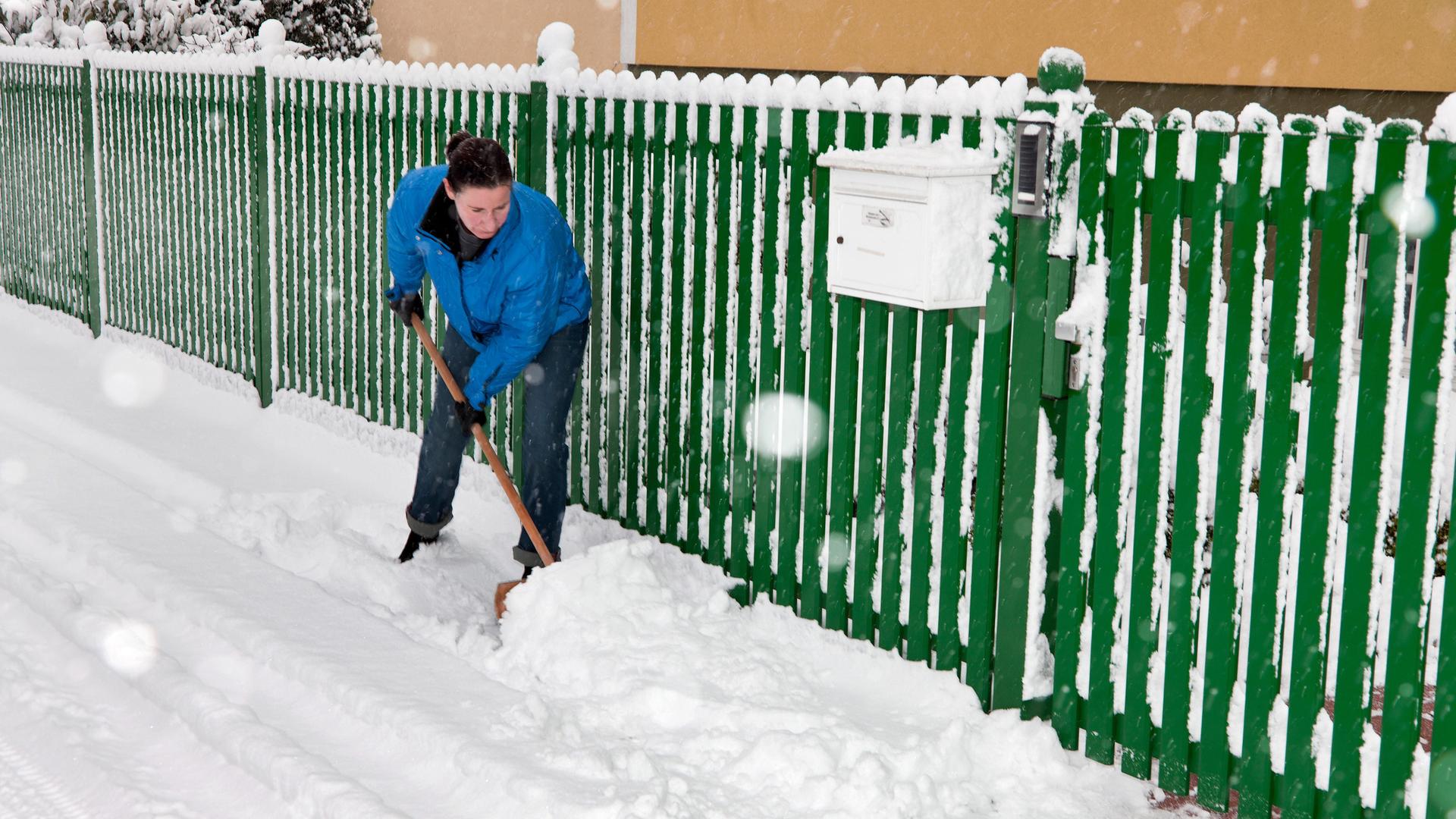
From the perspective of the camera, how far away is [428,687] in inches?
182

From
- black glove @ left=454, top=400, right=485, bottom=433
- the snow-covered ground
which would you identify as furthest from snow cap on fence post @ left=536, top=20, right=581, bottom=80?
the snow-covered ground

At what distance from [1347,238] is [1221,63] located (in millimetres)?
6829

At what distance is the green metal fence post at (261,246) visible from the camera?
8.22 m

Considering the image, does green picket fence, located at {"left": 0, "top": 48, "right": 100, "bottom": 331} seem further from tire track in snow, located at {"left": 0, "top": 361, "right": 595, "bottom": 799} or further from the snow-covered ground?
the snow-covered ground

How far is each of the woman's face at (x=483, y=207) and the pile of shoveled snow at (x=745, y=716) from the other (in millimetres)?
1141

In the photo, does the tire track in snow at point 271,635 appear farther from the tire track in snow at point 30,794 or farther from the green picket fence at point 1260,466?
the green picket fence at point 1260,466

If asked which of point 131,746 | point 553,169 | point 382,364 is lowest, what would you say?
point 131,746

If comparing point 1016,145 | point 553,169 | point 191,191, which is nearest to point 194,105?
point 191,191

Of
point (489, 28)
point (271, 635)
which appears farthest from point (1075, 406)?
point (489, 28)

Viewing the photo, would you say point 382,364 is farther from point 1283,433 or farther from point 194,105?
point 1283,433

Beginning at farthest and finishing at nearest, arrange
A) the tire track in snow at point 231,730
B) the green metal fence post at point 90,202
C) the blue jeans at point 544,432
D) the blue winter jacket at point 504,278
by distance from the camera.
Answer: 1. the green metal fence post at point 90,202
2. the blue jeans at point 544,432
3. the blue winter jacket at point 504,278
4. the tire track in snow at point 231,730

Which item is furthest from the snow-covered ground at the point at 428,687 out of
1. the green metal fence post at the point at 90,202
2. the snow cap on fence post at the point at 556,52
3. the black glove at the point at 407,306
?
the green metal fence post at the point at 90,202

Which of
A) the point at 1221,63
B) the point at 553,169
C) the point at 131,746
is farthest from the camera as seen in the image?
the point at 1221,63

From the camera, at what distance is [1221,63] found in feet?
32.3
